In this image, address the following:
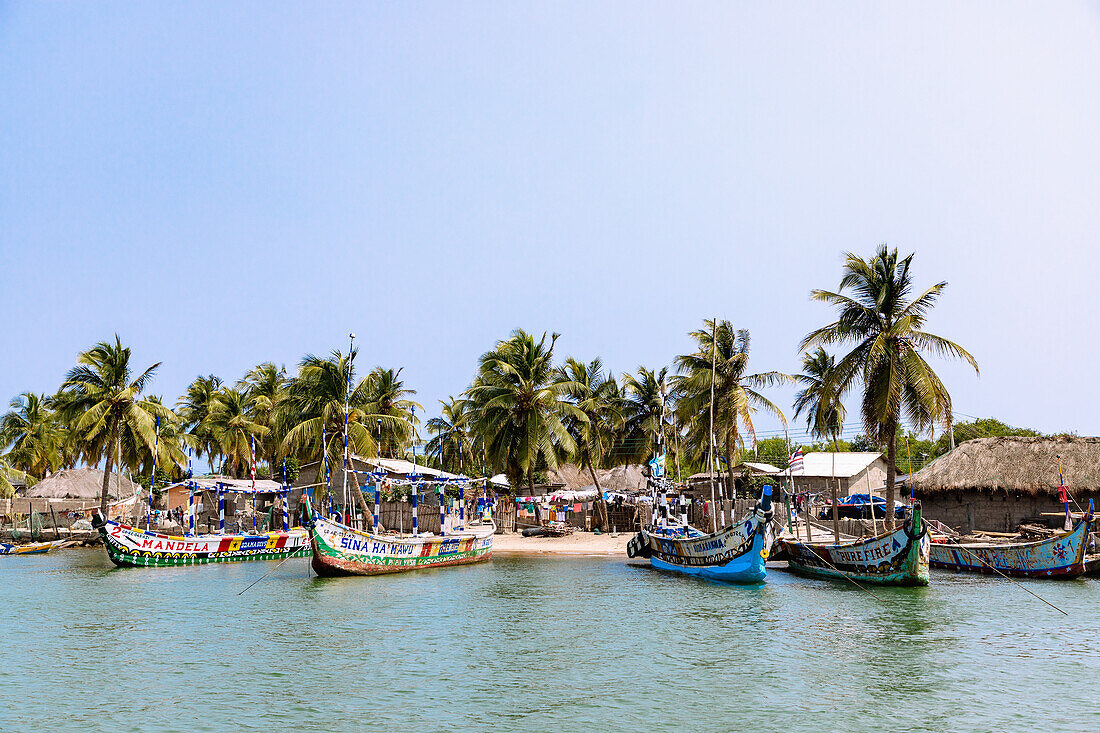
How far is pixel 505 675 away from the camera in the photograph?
14.5 meters

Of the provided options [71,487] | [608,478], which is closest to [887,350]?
[608,478]

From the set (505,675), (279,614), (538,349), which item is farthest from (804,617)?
(538,349)

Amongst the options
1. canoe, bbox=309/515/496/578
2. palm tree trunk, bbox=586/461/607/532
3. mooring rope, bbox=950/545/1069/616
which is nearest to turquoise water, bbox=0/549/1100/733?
mooring rope, bbox=950/545/1069/616

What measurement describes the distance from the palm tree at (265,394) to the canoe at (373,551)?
2759cm

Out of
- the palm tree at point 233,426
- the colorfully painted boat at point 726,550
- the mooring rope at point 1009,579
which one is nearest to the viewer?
the mooring rope at point 1009,579

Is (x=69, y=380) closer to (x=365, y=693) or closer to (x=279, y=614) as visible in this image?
(x=279, y=614)

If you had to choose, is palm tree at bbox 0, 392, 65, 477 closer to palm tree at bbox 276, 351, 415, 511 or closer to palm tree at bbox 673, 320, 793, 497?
palm tree at bbox 276, 351, 415, 511

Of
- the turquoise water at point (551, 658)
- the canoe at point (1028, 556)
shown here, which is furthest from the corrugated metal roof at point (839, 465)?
the turquoise water at point (551, 658)

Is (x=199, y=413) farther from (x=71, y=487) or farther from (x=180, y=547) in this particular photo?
(x=180, y=547)

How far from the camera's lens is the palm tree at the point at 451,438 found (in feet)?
193

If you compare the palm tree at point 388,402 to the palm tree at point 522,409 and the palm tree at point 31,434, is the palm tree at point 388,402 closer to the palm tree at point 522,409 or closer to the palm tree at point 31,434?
the palm tree at point 522,409

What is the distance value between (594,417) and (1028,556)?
29975mm

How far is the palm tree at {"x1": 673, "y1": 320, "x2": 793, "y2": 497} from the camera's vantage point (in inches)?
1668

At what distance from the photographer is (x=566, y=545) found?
41.3m
